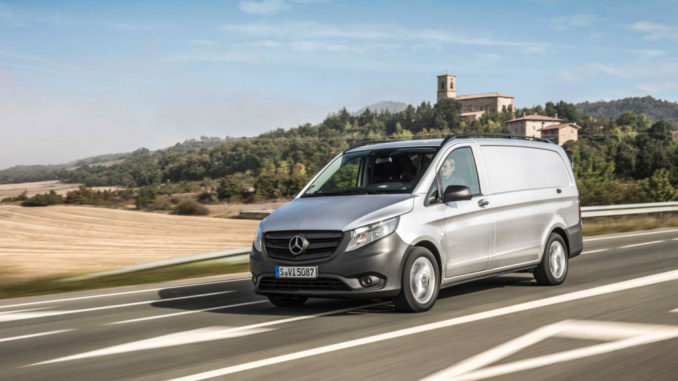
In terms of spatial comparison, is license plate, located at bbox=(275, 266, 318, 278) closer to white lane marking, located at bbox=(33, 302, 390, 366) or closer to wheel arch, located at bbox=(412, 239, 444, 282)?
white lane marking, located at bbox=(33, 302, 390, 366)

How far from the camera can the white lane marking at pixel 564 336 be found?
4801 millimetres

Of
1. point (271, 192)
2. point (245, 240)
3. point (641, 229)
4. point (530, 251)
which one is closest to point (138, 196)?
point (271, 192)

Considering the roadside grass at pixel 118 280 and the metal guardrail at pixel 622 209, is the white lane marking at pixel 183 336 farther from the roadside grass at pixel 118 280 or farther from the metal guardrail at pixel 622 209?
the metal guardrail at pixel 622 209

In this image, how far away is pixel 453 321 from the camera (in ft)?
22.3

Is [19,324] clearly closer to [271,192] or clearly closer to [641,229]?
[641,229]

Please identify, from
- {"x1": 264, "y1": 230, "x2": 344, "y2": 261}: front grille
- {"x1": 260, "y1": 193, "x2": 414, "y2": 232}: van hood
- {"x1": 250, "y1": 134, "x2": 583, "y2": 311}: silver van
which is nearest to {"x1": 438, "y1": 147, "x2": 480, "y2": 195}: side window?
{"x1": 250, "y1": 134, "x2": 583, "y2": 311}: silver van

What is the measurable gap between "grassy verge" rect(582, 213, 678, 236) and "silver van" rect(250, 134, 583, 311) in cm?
1251

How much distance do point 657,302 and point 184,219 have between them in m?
29.0

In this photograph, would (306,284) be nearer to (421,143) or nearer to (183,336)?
(183,336)

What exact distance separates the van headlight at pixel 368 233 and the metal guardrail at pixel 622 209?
16.1 m

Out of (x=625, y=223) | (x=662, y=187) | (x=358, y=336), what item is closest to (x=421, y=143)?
(x=358, y=336)

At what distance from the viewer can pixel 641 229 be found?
2245 cm

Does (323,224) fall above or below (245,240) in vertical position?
above

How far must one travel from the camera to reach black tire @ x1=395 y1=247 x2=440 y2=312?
7117 millimetres
